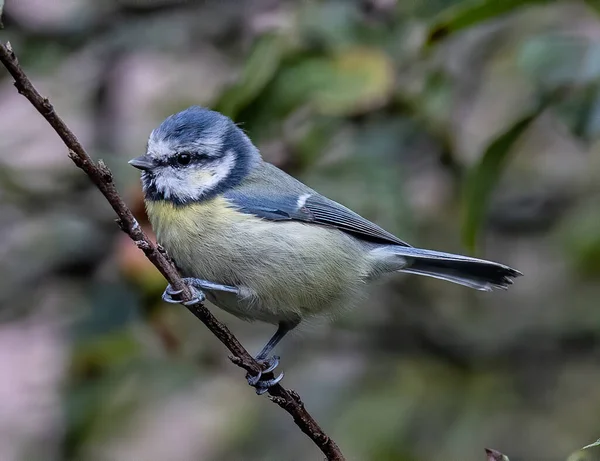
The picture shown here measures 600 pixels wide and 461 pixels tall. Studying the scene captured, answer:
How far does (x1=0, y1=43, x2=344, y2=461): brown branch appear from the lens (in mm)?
1478

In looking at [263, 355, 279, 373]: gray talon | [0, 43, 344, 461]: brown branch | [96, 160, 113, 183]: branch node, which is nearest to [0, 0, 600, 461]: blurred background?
[263, 355, 279, 373]: gray talon

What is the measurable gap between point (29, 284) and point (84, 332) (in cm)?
37

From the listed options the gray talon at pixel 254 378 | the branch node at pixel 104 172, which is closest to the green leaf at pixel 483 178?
the gray talon at pixel 254 378

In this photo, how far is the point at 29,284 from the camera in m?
3.40

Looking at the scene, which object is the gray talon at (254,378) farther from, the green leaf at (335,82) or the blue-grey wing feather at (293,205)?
the green leaf at (335,82)

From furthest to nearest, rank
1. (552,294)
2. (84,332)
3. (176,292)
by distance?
1. (552,294)
2. (84,332)
3. (176,292)

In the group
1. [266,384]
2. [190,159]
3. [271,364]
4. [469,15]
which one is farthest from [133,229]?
[469,15]

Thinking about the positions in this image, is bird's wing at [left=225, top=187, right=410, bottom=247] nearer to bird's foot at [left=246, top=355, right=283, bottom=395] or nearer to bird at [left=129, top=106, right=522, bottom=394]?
bird at [left=129, top=106, right=522, bottom=394]

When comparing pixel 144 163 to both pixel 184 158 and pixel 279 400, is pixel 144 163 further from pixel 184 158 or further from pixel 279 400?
pixel 279 400

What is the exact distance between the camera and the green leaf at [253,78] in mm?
2611

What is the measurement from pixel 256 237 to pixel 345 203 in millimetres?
564

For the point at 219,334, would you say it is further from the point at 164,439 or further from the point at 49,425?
the point at 164,439

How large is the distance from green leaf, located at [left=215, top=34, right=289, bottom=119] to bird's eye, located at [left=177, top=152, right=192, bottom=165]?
216 mm

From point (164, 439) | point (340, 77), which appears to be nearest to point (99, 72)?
point (340, 77)
